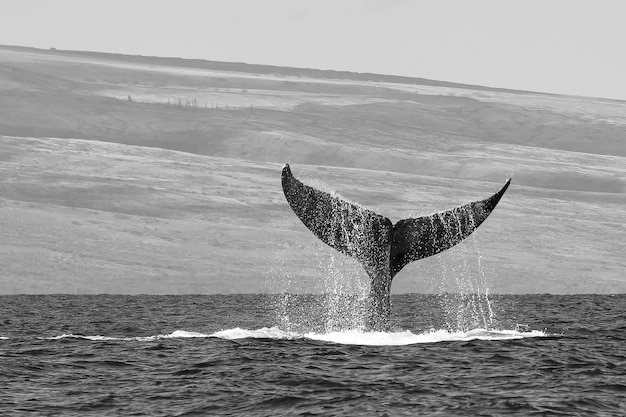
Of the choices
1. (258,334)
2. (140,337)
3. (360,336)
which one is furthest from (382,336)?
(140,337)

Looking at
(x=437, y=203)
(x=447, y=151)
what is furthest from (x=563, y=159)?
(x=437, y=203)

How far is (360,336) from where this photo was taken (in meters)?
23.9

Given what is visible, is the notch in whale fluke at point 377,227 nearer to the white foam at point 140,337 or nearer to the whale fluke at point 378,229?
the whale fluke at point 378,229

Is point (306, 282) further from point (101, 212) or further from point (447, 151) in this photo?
point (447, 151)

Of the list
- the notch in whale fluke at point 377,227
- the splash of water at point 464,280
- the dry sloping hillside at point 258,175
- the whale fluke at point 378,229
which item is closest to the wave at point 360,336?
the whale fluke at point 378,229

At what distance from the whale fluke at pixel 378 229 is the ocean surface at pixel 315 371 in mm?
1710

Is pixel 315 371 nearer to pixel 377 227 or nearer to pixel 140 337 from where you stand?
pixel 377 227

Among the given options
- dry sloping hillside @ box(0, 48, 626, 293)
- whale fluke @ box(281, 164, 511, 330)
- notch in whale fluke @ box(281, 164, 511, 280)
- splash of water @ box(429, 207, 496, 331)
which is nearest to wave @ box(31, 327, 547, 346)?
whale fluke @ box(281, 164, 511, 330)

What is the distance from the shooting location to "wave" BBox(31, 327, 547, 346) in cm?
2344

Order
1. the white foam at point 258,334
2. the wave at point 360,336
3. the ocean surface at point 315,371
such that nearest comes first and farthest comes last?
the ocean surface at point 315,371, the wave at point 360,336, the white foam at point 258,334

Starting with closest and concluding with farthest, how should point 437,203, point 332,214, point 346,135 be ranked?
point 332,214
point 437,203
point 346,135

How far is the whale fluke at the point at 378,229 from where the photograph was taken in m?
18.5

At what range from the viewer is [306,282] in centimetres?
7369

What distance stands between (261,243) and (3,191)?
71.9 ft
